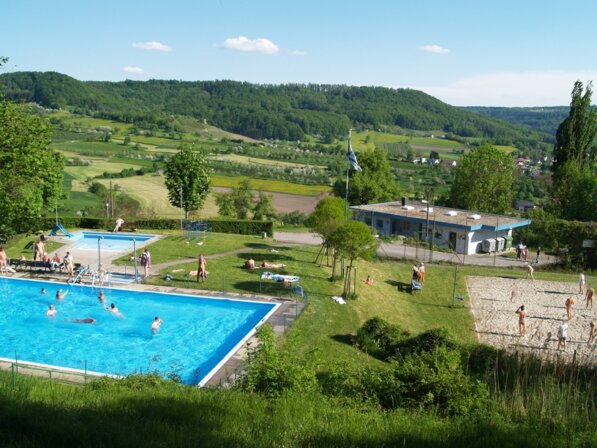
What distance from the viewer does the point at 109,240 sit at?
31875 mm

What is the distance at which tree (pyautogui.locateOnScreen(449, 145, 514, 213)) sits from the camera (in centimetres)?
4784

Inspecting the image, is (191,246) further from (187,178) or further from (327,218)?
(187,178)

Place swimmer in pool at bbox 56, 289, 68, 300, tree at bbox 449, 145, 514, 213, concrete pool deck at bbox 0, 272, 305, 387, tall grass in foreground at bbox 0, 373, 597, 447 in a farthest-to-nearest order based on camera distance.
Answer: tree at bbox 449, 145, 514, 213
swimmer in pool at bbox 56, 289, 68, 300
concrete pool deck at bbox 0, 272, 305, 387
tall grass in foreground at bbox 0, 373, 597, 447

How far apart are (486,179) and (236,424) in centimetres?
4452

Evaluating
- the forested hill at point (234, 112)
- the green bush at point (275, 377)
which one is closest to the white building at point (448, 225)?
the green bush at point (275, 377)

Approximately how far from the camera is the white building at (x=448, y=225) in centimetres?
3600

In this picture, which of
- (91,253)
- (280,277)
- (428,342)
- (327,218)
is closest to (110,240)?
(91,253)

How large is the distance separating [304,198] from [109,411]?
67494mm

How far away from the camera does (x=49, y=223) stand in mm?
34094

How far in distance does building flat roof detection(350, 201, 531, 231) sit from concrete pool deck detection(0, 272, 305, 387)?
1857cm

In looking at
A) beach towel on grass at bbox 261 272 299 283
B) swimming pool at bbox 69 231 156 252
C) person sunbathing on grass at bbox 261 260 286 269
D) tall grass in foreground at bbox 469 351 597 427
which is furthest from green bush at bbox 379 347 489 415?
swimming pool at bbox 69 231 156 252

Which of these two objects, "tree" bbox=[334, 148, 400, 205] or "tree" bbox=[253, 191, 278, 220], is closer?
"tree" bbox=[334, 148, 400, 205]

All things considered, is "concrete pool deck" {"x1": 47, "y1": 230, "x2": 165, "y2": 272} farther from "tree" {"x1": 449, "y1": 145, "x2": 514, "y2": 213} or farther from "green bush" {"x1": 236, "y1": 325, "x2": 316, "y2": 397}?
"tree" {"x1": 449, "y1": 145, "x2": 514, "y2": 213}

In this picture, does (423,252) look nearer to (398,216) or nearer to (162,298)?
(398,216)
